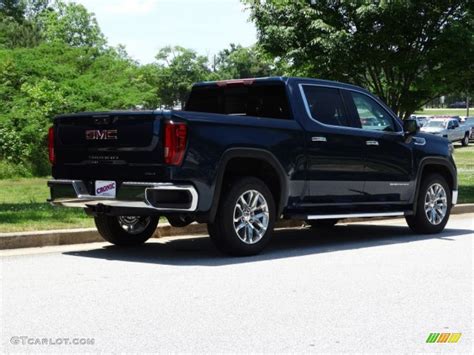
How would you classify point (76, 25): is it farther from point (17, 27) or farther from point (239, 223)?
point (239, 223)

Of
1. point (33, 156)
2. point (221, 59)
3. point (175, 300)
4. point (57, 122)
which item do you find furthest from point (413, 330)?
point (221, 59)

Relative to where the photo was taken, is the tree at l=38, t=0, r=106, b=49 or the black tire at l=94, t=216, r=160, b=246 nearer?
the black tire at l=94, t=216, r=160, b=246

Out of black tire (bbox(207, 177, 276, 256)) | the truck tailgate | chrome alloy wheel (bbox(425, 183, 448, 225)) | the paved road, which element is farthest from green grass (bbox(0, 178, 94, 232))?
chrome alloy wheel (bbox(425, 183, 448, 225))

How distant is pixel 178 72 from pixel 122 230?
98.8 m

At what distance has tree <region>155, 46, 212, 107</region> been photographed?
4163 inches

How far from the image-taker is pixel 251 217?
8258mm

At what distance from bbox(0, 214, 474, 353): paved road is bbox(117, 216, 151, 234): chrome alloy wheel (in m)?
0.24

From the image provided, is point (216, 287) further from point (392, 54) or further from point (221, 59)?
point (221, 59)

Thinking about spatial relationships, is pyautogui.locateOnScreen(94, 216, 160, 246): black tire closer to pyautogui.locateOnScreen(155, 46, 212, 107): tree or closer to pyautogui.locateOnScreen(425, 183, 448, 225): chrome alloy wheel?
pyautogui.locateOnScreen(425, 183, 448, 225): chrome alloy wheel

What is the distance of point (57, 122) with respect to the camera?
863cm

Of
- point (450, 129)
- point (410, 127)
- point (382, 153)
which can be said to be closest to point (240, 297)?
point (382, 153)

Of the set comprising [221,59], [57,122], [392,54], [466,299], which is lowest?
[466,299]

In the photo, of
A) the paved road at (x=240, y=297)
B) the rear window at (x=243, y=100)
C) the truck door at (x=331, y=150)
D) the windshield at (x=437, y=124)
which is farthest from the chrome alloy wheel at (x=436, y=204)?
the windshield at (x=437, y=124)

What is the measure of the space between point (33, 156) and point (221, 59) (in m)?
122
